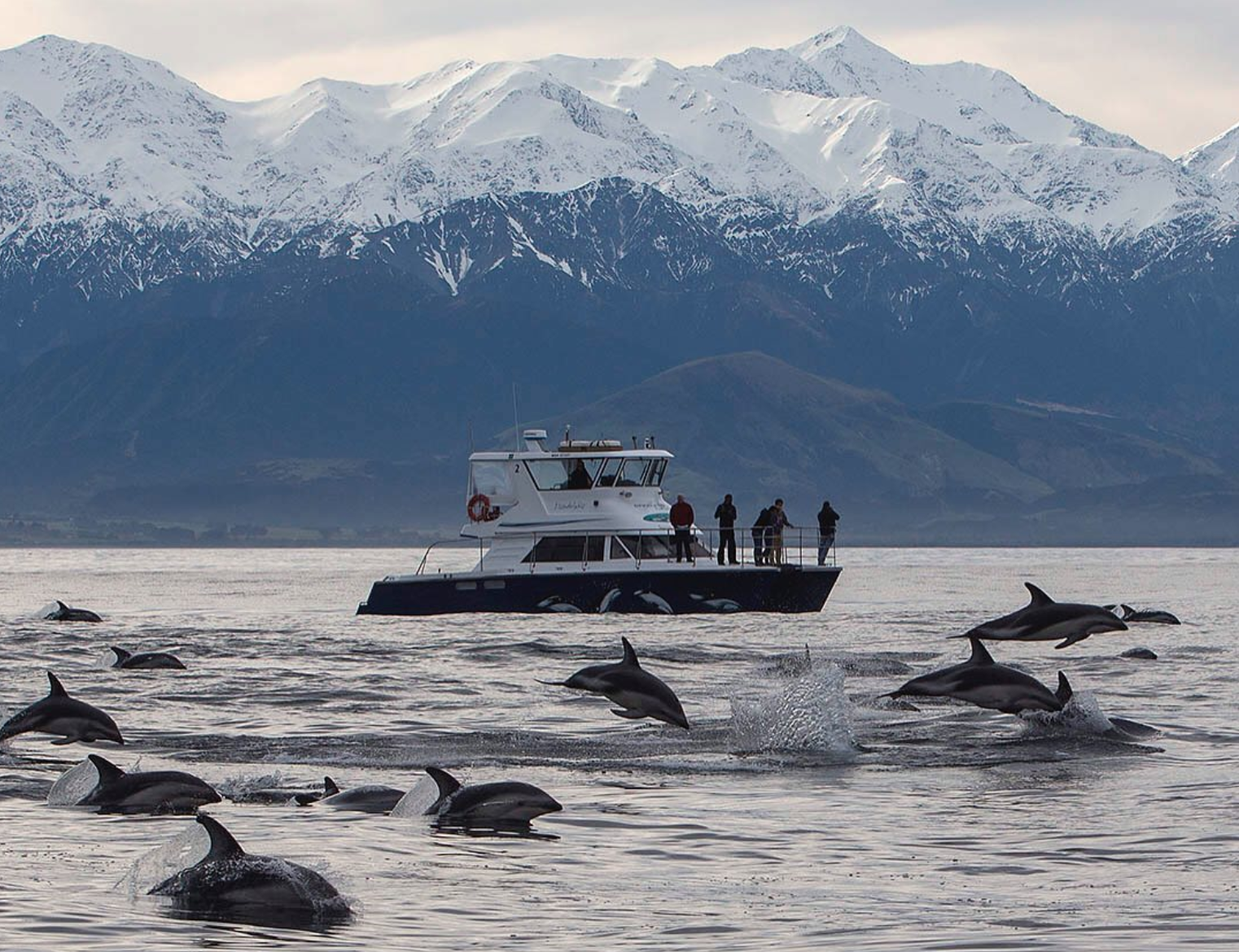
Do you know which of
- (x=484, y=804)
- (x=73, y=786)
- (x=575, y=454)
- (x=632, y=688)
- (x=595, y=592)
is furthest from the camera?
(x=575, y=454)

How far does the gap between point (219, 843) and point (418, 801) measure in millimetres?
4807

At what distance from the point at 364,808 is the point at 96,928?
20.1ft

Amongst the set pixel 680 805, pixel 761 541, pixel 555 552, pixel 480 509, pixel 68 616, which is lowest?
pixel 680 805

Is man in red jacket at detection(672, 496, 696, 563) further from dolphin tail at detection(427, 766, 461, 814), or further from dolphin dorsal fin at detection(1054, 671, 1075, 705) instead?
dolphin tail at detection(427, 766, 461, 814)

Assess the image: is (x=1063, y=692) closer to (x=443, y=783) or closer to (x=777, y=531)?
(x=443, y=783)

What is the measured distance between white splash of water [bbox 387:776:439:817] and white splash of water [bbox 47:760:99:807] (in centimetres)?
327

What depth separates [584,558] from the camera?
216ft

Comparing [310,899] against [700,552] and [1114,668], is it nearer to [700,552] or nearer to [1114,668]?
[1114,668]

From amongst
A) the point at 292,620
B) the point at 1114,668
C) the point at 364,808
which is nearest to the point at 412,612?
the point at 292,620

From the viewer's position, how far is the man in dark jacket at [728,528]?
6700cm

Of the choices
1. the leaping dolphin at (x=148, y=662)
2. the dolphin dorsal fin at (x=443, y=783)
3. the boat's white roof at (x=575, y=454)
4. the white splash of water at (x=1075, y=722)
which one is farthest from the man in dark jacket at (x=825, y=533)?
the dolphin dorsal fin at (x=443, y=783)

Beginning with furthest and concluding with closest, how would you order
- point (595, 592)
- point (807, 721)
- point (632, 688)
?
1. point (595, 592)
2. point (632, 688)
3. point (807, 721)

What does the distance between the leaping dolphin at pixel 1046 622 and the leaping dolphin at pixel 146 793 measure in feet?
53.3

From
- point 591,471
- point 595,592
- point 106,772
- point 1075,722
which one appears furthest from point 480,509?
point 106,772
